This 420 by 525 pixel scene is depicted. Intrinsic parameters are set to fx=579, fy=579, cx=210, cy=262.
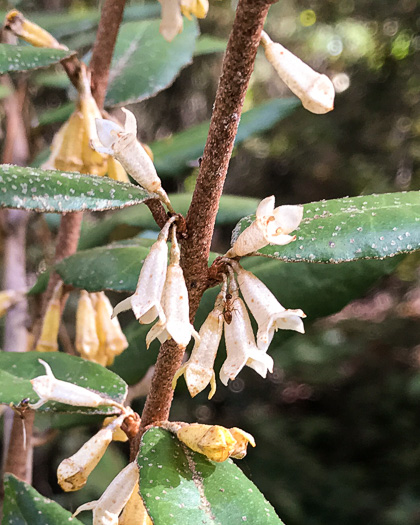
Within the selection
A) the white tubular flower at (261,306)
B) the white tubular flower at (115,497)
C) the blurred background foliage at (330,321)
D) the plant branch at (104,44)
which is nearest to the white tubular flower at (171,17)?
the plant branch at (104,44)

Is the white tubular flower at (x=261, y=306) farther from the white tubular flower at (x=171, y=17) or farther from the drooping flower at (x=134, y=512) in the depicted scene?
the white tubular flower at (x=171, y=17)

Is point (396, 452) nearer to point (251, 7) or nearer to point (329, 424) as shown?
point (329, 424)

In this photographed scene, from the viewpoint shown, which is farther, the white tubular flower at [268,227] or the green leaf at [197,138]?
the green leaf at [197,138]

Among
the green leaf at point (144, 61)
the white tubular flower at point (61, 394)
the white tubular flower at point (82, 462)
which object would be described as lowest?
the white tubular flower at point (82, 462)

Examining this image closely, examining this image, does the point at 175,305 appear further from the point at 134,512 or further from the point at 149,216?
the point at 149,216

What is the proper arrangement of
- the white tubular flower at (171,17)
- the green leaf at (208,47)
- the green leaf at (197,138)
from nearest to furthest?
the white tubular flower at (171,17) → the green leaf at (197,138) → the green leaf at (208,47)

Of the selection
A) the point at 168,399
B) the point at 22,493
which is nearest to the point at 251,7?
the point at 168,399

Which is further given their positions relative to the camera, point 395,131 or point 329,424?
point 395,131

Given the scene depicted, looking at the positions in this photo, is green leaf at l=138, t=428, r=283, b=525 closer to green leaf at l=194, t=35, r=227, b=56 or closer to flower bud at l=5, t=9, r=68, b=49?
flower bud at l=5, t=9, r=68, b=49
